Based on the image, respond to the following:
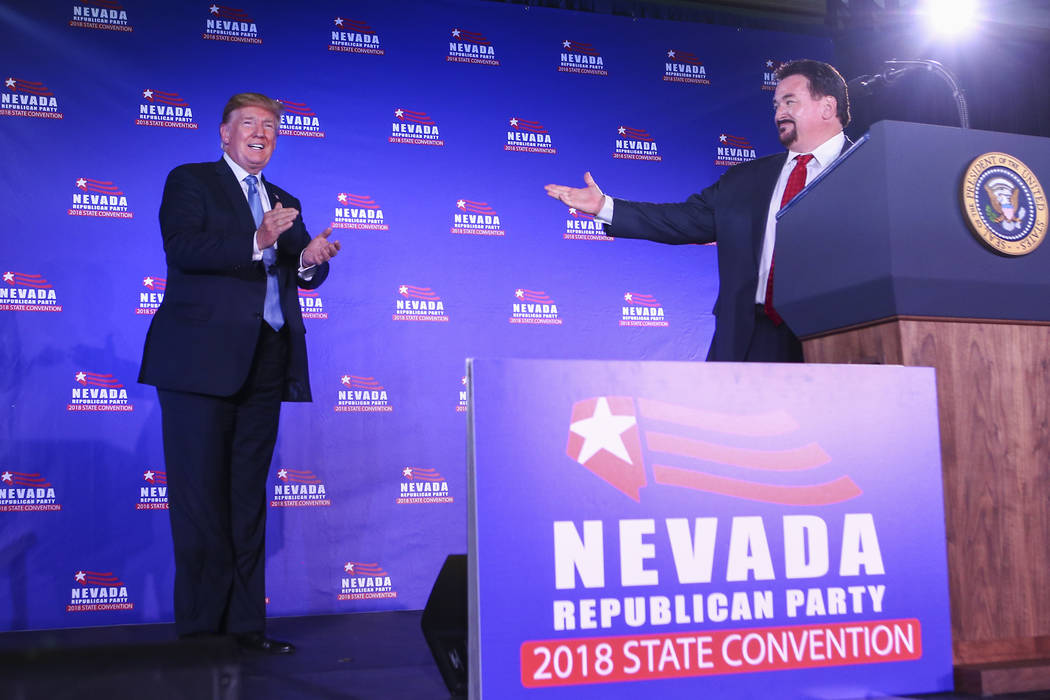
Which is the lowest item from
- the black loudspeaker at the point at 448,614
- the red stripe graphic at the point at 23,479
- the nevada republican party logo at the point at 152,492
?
the black loudspeaker at the point at 448,614

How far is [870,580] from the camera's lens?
1.25 meters

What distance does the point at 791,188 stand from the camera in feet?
7.57

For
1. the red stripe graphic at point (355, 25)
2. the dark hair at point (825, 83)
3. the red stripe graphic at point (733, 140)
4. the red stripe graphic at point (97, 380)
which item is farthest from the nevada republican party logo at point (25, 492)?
the red stripe graphic at point (733, 140)

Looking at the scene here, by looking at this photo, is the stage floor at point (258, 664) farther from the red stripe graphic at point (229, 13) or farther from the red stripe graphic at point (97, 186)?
the red stripe graphic at point (229, 13)

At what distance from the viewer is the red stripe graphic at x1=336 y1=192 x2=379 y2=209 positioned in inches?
155

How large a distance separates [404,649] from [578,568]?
1.68 m

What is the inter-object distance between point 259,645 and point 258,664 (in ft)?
0.75

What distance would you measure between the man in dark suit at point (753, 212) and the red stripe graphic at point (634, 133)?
1.85 meters

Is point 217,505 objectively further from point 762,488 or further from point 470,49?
point 470,49

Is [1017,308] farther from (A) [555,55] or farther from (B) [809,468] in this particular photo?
(A) [555,55]

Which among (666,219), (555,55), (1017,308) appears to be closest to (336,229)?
(555,55)

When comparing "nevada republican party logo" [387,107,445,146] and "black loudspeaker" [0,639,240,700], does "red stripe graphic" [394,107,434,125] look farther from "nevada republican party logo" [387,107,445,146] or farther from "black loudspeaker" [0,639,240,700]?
"black loudspeaker" [0,639,240,700]

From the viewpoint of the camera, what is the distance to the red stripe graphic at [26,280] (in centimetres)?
353

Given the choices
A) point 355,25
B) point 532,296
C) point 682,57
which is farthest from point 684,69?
point 355,25
